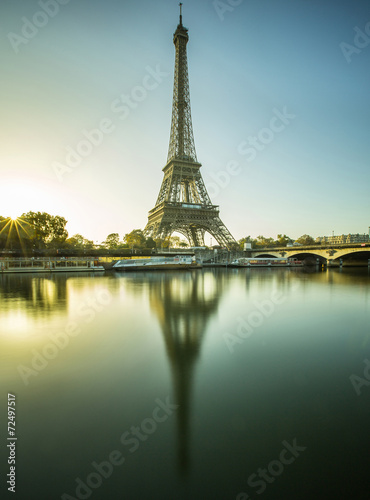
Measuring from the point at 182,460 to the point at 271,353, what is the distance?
3939 millimetres

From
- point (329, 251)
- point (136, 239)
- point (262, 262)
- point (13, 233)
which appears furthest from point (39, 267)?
point (329, 251)

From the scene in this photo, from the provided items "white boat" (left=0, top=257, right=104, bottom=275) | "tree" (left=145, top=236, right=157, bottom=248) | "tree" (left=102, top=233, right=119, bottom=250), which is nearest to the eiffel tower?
"tree" (left=145, top=236, right=157, bottom=248)

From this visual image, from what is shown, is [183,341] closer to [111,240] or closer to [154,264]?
[154,264]

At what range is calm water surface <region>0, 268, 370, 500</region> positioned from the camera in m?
2.61

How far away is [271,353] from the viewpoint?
6145mm

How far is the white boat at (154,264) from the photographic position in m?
40.0

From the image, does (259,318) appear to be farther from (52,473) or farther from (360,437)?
(52,473)

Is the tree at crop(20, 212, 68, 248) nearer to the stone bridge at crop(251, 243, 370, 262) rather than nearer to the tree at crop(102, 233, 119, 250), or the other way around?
the tree at crop(102, 233, 119, 250)

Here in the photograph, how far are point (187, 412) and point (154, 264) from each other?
36782 millimetres

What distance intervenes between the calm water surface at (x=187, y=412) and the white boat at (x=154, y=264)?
3181 cm

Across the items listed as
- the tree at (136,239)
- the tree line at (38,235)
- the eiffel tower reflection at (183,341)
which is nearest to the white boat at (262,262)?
the tree line at (38,235)

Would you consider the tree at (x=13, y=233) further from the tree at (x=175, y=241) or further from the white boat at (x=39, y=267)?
the tree at (x=175, y=241)

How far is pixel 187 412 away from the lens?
3.70 meters

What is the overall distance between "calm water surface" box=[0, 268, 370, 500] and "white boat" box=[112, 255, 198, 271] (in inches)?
1252
